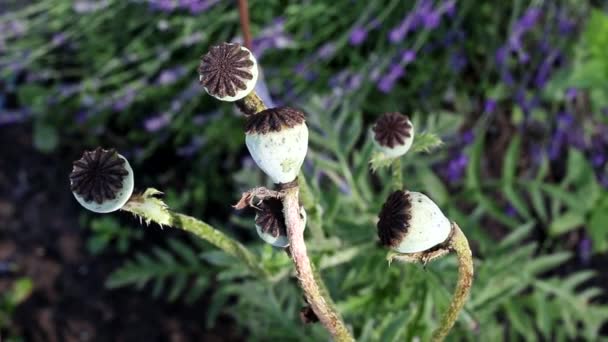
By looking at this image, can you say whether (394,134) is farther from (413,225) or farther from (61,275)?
(61,275)

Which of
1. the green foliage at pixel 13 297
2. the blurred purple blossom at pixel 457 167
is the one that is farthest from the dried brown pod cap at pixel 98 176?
the green foliage at pixel 13 297

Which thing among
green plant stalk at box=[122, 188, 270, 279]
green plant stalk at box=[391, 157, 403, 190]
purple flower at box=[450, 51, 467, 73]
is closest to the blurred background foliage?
purple flower at box=[450, 51, 467, 73]

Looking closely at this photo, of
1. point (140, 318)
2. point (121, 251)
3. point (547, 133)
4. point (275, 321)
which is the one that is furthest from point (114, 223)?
point (547, 133)

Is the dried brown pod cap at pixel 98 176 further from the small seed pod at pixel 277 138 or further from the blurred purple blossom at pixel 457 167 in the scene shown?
the blurred purple blossom at pixel 457 167

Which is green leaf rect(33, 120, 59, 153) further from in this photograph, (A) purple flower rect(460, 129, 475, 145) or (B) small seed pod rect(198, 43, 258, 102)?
(B) small seed pod rect(198, 43, 258, 102)

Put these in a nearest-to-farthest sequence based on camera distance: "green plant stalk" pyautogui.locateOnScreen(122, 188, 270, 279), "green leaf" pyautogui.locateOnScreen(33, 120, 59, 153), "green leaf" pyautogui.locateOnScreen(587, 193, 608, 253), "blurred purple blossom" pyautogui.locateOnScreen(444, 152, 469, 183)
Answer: "green plant stalk" pyautogui.locateOnScreen(122, 188, 270, 279), "green leaf" pyautogui.locateOnScreen(587, 193, 608, 253), "blurred purple blossom" pyautogui.locateOnScreen(444, 152, 469, 183), "green leaf" pyautogui.locateOnScreen(33, 120, 59, 153)

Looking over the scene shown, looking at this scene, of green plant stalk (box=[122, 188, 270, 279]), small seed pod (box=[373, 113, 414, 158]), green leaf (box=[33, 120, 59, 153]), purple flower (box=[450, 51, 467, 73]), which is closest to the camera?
green plant stalk (box=[122, 188, 270, 279])

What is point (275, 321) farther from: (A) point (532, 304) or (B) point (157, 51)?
(B) point (157, 51)

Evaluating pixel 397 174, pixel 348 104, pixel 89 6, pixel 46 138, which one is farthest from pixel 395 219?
pixel 46 138
